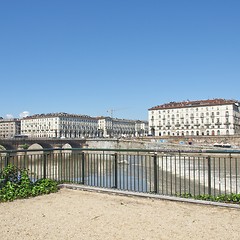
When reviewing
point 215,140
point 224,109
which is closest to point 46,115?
point 224,109

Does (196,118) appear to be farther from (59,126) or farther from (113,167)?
(113,167)

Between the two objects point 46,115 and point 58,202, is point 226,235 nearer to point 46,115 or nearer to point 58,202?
point 58,202

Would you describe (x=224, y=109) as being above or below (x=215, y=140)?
above

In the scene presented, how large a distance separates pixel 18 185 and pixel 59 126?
16408 cm

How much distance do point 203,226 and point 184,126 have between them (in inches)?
5185

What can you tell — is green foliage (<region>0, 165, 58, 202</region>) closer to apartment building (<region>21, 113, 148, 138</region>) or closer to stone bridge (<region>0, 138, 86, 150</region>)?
stone bridge (<region>0, 138, 86, 150</region>)

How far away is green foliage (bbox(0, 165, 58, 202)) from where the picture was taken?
8.90 m

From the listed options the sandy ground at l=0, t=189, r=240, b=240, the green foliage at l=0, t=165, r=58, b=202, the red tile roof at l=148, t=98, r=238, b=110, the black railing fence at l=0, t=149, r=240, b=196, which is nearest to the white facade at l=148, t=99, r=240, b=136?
the red tile roof at l=148, t=98, r=238, b=110

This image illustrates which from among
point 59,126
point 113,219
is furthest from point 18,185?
point 59,126

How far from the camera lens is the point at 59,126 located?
560 ft

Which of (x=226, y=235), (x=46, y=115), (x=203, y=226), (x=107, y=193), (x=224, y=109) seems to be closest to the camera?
(x=226, y=235)

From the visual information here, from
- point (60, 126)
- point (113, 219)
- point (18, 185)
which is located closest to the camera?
point (113, 219)

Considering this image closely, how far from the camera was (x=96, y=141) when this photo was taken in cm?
10075

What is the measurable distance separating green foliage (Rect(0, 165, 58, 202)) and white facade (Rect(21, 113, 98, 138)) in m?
163
